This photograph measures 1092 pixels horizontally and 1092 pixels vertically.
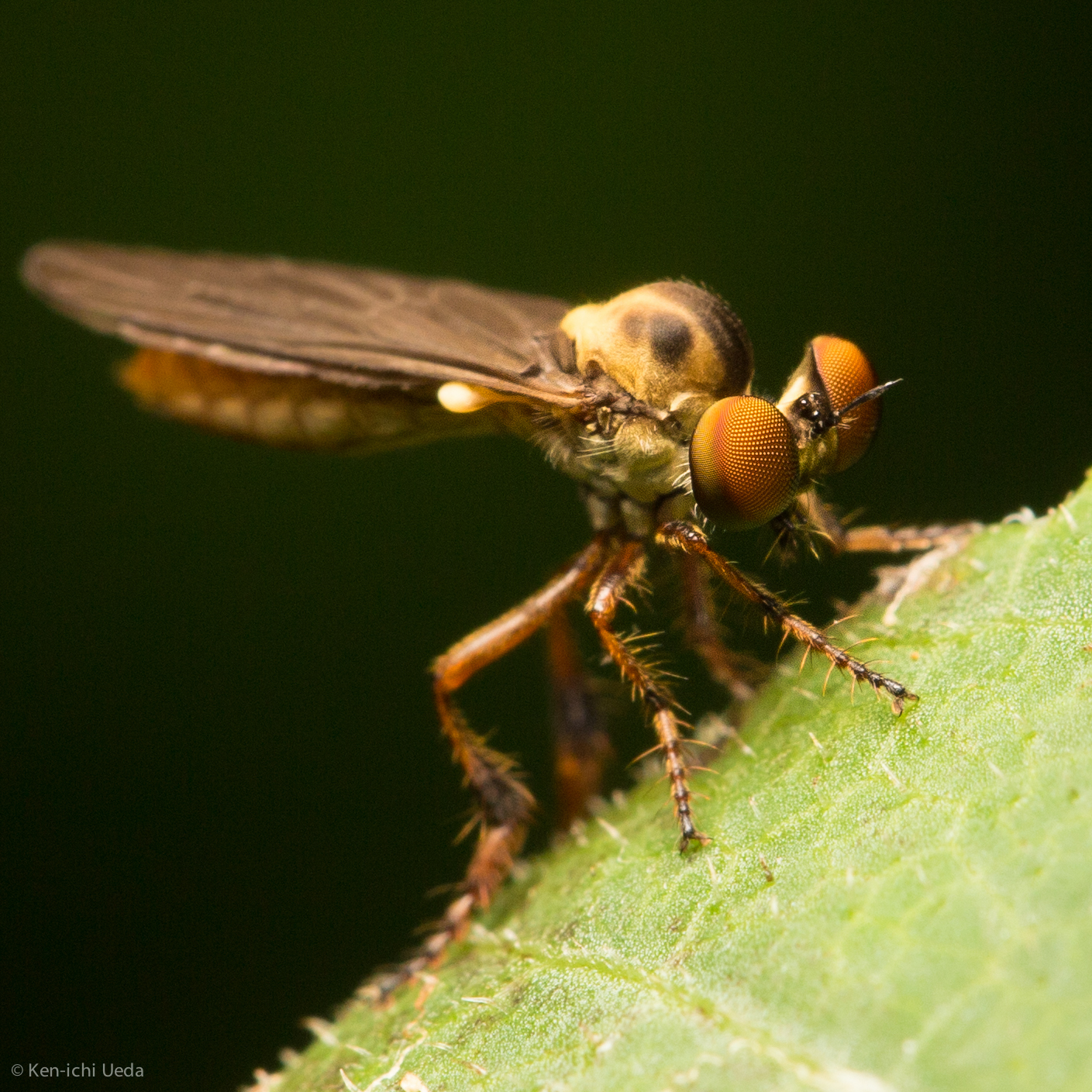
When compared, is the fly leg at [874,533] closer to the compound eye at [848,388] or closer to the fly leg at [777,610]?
the compound eye at [848,388]

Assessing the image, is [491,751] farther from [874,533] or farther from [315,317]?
[315,317]

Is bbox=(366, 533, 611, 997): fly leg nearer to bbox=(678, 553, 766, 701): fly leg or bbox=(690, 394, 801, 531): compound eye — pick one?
bbox=(678, 553, 766, 701): fly leg

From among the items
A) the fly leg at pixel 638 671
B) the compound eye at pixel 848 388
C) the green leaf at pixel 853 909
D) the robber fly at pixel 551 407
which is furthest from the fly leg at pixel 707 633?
the green leaf at pixel 853 909

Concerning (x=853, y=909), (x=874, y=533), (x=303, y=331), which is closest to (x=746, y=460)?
(x=874, y=533)

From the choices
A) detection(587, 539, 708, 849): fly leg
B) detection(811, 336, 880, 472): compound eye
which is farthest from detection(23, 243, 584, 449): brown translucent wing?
detection(811, 336, 880, 472): compound eye

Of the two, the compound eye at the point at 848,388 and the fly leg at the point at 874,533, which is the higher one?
the compound eye at the point at 848,388

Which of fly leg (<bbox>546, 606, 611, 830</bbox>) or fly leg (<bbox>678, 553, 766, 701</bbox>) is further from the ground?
fly leg (<bbox>678, 553, 766, 701</bbox>)

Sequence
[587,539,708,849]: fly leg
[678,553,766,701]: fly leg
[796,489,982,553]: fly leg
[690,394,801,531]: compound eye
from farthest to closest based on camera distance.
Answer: [678,553,766,701]: fly leg
[796,489,982,553]: fly leg
[690,394,801,531]: compound eye
[587,539,708,849]: fly leg
